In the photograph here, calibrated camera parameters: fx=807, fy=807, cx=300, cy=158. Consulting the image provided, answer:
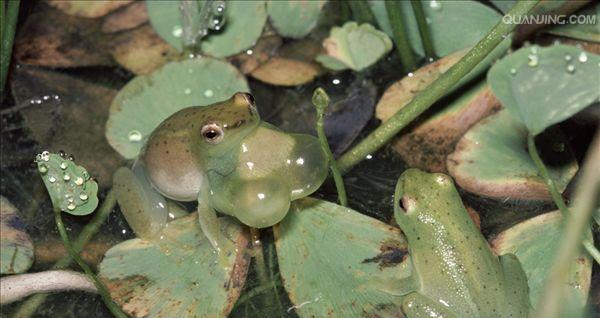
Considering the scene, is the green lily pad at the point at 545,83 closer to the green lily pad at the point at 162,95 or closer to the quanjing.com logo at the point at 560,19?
the quanjing.com logo at the point at 560,19

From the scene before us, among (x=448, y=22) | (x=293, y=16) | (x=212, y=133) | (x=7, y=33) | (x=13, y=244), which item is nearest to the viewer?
(x=212, y=133)

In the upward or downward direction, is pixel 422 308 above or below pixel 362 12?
below

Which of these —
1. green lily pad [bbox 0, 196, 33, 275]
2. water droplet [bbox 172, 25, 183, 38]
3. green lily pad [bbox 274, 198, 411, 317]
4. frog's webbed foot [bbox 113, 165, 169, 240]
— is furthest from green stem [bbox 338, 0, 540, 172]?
green lily pad [bbox 0, 196, 33, 275]

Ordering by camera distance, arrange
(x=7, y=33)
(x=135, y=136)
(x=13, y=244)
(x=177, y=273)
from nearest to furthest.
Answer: (x=177, y=273)
(x=13, y=244)
(x=135, y=136)
(x=7, y=33)

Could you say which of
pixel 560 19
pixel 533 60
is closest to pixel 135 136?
pixel 533 60

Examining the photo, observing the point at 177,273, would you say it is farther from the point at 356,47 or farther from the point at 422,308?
the point at 356,47

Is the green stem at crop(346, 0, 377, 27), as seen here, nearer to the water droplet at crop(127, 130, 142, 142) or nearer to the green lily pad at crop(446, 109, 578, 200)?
the green lily pad at crop(446, 109, 578, 200)

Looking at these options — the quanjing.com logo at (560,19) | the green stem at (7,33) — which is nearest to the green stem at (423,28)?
the quanjing.com logo at (560,19)
